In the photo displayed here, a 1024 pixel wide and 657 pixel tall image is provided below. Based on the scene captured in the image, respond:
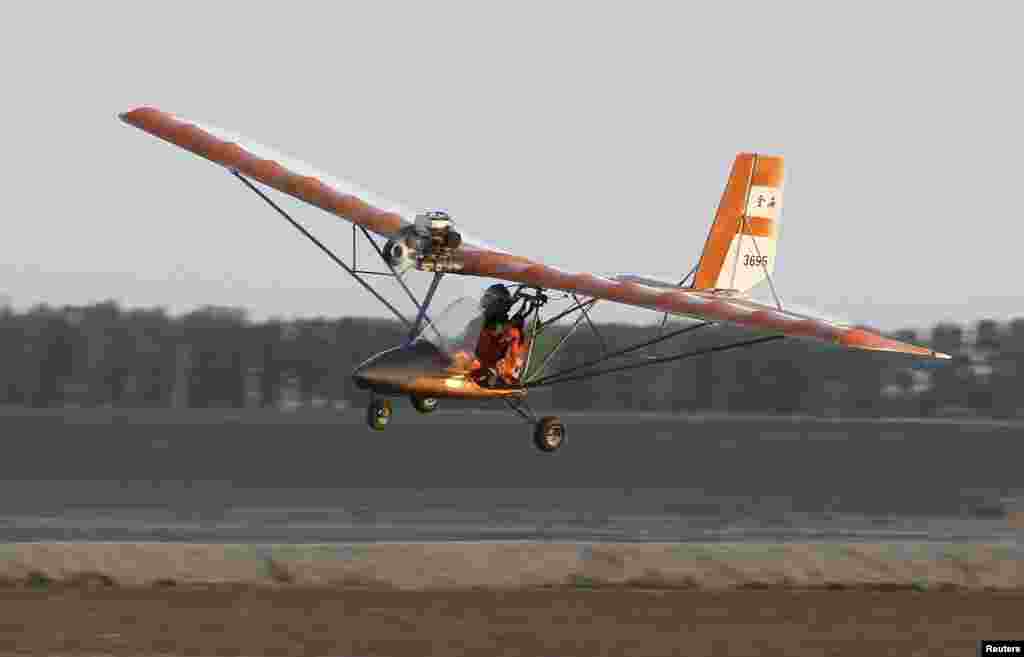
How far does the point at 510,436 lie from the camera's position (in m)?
156

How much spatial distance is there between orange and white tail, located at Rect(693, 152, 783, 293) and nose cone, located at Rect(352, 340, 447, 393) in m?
8.98

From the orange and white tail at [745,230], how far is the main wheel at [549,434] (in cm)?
734

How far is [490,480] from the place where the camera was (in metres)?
98.4

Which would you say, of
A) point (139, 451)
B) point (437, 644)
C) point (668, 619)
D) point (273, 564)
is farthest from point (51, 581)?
point (139, 451)

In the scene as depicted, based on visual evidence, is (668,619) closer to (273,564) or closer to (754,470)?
(273,564)

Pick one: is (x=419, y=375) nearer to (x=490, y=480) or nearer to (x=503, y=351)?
(x=503, y=351)

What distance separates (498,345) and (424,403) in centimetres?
167

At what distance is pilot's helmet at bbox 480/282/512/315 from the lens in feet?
98.0

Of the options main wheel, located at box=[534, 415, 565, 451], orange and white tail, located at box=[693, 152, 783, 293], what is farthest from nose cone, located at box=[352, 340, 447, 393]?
orange and white tail, located at box=[693, 152, 783, 293]

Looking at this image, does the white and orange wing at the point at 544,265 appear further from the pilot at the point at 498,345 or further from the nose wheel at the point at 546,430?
the nose wheel at the point at 546,430

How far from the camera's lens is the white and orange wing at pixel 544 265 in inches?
1104

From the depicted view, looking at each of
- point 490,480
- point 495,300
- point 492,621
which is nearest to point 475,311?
point 495,300

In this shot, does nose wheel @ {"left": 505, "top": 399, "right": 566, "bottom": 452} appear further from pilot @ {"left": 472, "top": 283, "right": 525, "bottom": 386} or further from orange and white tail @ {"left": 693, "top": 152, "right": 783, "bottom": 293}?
orange and white tail @ {"left": 693, "top": 152, "right": 783, "bottom": 293}

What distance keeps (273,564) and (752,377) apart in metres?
141
